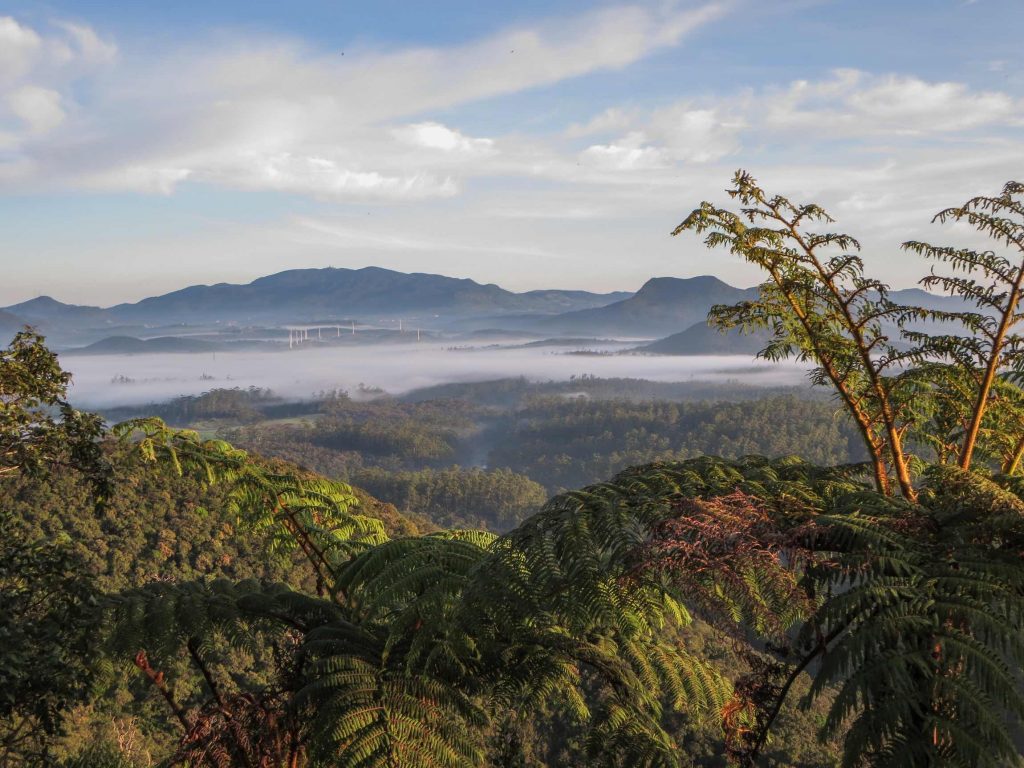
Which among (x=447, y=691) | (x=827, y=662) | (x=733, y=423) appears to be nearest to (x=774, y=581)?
(x=827, y=662)

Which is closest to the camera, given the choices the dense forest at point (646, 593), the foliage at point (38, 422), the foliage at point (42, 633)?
the dense forest at point (646, 593)

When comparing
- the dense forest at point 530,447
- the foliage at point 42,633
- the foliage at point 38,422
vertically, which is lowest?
the dense forest at point 530,447

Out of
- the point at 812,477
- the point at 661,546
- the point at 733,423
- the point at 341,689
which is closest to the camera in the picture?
the point at 661,546

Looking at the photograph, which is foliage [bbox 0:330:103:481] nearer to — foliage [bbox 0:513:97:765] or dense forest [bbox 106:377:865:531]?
foliage [bbox 0:513:97:765]

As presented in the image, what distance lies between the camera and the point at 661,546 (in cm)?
290

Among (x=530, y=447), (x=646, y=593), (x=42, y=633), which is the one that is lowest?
(x=530, y=447)

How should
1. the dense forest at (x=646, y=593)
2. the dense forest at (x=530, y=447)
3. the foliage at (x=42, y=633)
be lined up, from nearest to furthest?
1. the dense forest at (x=646, y=593)
2. the foliage at (x=42, y=633)
3. the dense forest at (x=530, y=447)

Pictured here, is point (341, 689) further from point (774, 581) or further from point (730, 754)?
point (774, 581)

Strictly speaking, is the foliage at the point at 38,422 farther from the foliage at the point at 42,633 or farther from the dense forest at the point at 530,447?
the dense forest at the point at 530,447

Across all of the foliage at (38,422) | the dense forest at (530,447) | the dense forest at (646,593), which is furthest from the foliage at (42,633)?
the dense forest at (530,447)

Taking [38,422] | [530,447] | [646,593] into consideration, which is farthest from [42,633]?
[530,447]

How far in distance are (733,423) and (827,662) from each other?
132 m

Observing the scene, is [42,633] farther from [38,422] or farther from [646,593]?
[646,593]

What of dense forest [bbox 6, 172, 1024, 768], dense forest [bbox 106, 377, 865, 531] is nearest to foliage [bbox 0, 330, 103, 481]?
dense forest [bbox 6, 172, 1024, 768]
